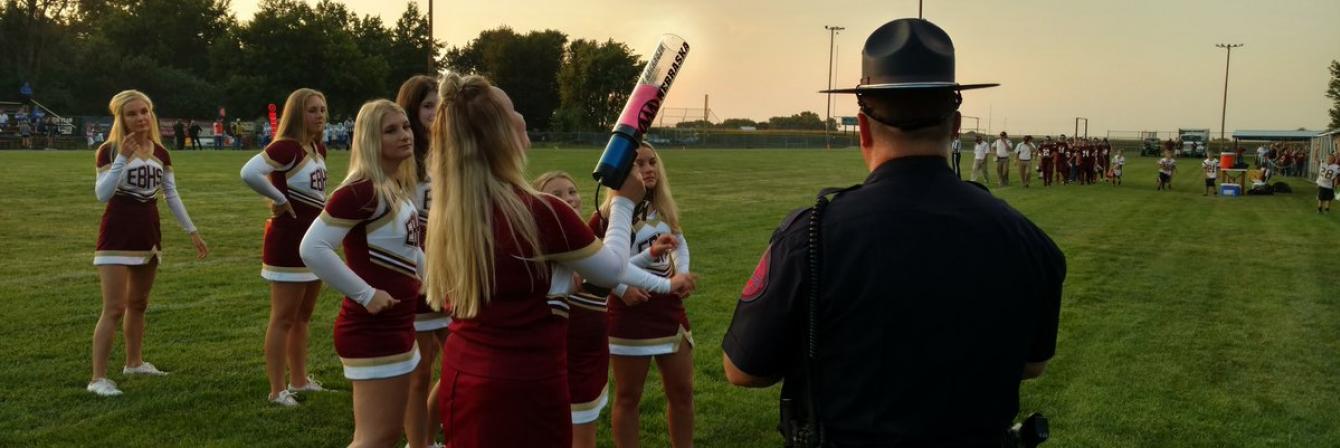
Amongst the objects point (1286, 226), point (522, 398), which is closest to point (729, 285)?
point (522, 398)

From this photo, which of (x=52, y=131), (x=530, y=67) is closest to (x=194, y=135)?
(x=52, y=131)

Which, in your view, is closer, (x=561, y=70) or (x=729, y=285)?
(x=729, y=285)

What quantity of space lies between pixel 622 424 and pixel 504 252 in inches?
76.4

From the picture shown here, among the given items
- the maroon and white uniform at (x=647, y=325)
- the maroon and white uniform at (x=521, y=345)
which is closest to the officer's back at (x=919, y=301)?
the maroon and white uniform at (x=521, y=345)

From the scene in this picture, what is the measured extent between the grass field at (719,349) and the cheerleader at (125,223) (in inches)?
17.8

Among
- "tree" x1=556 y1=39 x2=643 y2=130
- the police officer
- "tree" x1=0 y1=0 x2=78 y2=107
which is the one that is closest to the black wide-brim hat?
the police officer

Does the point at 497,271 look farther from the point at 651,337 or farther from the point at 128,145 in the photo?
the point at 128,145

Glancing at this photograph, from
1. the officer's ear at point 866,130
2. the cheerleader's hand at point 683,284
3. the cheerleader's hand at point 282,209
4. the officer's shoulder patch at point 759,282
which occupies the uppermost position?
the officer's ear at point 866,130

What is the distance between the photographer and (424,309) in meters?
5.07

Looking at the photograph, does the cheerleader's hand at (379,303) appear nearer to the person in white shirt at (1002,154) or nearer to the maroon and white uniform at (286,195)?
the maroon and white uniform at (286,195)

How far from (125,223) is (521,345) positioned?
14.5 feet

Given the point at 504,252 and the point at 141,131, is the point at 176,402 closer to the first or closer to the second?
the point at 141,131

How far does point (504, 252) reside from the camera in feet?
9.85

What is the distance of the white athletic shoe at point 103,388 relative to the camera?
6105mm
